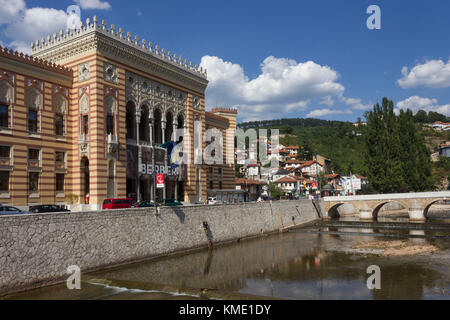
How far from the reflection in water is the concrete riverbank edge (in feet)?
3.09

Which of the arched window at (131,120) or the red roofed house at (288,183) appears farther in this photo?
the red roofed house at (288,183)

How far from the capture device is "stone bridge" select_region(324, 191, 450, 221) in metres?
56.4

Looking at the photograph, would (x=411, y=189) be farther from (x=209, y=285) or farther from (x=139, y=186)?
(x=209, y=285)

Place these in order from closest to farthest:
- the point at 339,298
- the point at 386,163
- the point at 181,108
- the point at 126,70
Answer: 1. the point at 339,298
2. the point at 126,70
3. the point at 181,108
4. the point at 386,163

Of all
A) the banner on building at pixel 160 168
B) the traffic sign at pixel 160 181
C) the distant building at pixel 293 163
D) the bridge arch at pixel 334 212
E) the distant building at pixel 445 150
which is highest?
the distant building at pixel 445 150

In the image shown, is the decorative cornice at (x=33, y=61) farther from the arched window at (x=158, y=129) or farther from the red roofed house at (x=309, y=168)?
the red roofed house at (x=309, y=168)

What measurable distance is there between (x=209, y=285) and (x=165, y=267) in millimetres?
5310

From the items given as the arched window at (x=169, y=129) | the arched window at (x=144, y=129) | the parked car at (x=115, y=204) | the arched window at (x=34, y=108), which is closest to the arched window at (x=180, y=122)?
the arched window at (x=169, y=129)

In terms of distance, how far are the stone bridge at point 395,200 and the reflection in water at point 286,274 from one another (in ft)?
75.0

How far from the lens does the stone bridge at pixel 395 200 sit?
56400 mm

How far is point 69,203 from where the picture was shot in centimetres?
3759

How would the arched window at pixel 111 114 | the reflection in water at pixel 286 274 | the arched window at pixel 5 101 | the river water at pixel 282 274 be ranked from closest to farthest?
the river water at pixel 282 274
the reflection in water at pixel 286 274
the arched window at pixel 5 101
the arched window at pixel 111 114

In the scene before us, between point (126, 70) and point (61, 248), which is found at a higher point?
point (126, 70)

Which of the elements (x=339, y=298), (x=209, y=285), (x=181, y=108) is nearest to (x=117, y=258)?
(x=209, y=285)
